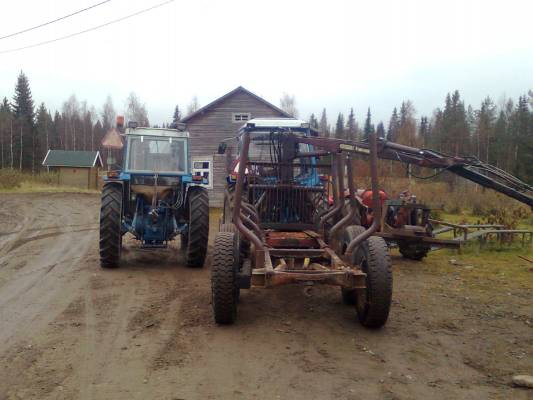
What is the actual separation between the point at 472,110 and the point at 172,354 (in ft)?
242

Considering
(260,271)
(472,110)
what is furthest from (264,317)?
(472,110)

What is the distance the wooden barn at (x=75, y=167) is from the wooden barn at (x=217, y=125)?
68.3ft

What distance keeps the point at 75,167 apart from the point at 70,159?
13.6 ft

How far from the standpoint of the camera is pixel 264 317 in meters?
6.32

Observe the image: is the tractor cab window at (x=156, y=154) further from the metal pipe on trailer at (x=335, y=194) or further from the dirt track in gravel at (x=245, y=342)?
the metal pipe on trailer at (x=335, y=194)

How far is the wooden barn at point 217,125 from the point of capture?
23.0m

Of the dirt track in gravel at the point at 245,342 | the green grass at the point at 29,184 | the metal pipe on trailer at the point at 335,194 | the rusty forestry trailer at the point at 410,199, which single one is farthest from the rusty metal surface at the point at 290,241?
the green grass at the point at 29,184

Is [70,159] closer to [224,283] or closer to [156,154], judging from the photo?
[156,154]

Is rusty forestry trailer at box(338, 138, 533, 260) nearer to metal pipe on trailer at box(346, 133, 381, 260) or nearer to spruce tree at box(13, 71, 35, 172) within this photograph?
metal pipe on trailer at box(346, 133, 381, 260)

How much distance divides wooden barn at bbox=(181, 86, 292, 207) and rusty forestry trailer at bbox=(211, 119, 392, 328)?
43.6 ft

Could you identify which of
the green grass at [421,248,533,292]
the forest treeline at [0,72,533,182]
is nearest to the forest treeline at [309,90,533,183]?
the forest treeline at [0,72,533,182]

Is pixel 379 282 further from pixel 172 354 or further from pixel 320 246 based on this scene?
pixel 172 354

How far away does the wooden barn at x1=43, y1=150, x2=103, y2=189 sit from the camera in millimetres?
42844

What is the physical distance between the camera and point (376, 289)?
223 inches
